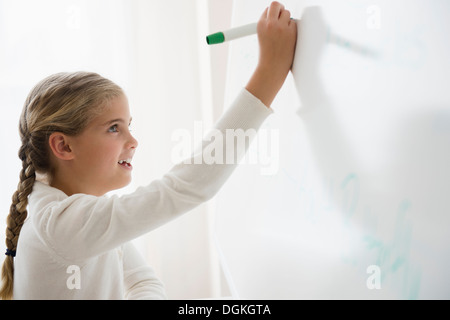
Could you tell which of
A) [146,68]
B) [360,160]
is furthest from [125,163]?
[146,68]

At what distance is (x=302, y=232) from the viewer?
41 centimetres

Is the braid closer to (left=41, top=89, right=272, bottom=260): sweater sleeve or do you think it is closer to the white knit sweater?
the white knit sweater

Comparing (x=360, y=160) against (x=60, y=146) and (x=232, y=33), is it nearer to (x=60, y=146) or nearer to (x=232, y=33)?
(x=232, y=33)

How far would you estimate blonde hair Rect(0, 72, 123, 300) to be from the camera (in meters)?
0.57

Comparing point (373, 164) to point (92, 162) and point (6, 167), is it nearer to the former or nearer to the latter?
point (92, 162)

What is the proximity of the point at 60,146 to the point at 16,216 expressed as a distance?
17cm

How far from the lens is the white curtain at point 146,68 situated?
1112 mm

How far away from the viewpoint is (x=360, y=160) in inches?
12.0

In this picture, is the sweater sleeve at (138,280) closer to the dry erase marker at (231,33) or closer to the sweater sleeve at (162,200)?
the sweater sleeve at (162,200)
